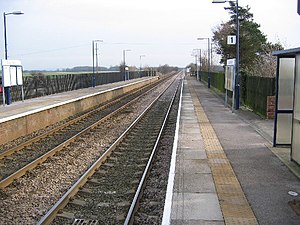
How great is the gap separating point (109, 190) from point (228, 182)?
2.38 metres

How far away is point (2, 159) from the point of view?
35.2ft

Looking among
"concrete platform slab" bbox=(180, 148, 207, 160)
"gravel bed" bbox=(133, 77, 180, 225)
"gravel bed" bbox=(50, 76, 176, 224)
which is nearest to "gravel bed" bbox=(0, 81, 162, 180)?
"gravel bed" bbox=(50, 76, 176, 224)

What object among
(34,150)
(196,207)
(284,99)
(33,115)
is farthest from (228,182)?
(33,115)

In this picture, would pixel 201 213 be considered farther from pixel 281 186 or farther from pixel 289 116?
pixel 289 116

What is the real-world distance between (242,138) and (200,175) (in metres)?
4.70

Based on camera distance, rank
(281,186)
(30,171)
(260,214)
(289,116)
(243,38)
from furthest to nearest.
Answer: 1. (243,38)
2. (289,116)
3. (30,171)
4. (281,186)
5. (260,214)

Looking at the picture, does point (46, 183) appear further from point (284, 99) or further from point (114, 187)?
point (284, 99)

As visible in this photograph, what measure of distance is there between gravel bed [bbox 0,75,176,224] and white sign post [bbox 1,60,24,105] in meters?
9.12

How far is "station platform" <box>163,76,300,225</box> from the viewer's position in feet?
19.8

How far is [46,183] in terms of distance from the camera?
27.9ft

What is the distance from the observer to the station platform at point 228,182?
6.04 m

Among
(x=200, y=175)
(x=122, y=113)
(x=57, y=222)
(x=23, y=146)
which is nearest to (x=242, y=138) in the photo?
(x=200, y=175)

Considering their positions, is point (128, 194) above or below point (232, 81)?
below

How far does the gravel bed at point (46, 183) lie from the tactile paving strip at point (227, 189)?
3051 millimetres
